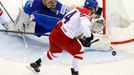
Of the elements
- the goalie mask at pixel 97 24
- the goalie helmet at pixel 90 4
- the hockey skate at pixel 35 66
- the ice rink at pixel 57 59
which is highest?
the goalie helmet at pixel 90 4

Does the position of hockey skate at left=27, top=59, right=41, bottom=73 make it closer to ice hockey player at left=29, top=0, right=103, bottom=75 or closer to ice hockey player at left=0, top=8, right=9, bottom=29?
ice hockey player at left=29, top=0, right=103, bottom=75

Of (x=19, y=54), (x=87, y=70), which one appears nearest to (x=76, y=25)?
(x=87, y=70)

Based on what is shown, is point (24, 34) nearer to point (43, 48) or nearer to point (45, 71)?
point (43, 48)

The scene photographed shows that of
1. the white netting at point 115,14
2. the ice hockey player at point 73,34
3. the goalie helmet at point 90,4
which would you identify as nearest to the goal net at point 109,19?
the white netting at point 115,14

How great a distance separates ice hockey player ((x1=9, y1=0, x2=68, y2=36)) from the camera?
7.80 ft

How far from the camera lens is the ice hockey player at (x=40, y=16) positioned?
2377 millimetres

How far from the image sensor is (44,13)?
7.84 ft

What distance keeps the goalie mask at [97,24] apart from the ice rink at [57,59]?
0.47ft

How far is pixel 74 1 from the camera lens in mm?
2539

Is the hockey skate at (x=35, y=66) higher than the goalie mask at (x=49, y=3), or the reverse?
the goalie mask at (x=49, y=3)

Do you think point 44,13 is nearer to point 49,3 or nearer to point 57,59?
point 49,3

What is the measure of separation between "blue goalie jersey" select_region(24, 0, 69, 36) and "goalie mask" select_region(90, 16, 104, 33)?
0.70 ft

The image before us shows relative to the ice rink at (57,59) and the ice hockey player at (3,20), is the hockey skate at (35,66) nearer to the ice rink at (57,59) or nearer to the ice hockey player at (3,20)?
the ice rink at (57,59)

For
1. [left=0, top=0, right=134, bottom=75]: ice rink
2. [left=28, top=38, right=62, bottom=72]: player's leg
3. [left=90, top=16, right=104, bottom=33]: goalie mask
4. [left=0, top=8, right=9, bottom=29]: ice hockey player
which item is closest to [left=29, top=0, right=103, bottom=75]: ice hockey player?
[left=28, top=38, right=62, bottom=72]: player's leg
